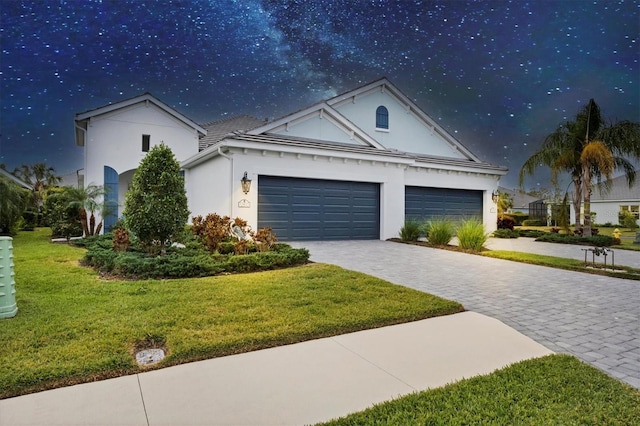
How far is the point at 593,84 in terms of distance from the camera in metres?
18.5

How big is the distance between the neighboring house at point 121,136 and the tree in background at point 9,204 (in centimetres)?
254

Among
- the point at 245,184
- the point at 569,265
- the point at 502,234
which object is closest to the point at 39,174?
the point at 245,184

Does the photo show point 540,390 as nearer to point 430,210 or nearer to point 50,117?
point 430,210

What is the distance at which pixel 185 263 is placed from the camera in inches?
275

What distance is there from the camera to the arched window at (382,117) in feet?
59.3

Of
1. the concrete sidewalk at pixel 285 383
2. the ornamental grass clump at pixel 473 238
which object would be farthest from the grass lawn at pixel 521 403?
the ornamental grass clump at pixel 473 238

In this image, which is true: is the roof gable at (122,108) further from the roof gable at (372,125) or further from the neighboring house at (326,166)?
the roof gable at (372,125)

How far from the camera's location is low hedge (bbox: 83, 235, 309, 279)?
22.3 feet

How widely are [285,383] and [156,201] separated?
6415 millimetres

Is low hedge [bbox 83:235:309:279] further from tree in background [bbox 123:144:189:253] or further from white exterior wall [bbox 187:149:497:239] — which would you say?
white exterior wall [bbox 187:149:497:239]

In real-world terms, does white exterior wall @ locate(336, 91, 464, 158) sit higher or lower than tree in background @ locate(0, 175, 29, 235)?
higher

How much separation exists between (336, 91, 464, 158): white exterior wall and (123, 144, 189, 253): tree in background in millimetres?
10462

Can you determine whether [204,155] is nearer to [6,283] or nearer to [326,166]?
[326,166]

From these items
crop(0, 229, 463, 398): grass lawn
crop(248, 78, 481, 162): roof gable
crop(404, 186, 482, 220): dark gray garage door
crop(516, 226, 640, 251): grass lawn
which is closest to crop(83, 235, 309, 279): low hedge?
crop(0, 229, 463, 398): grass lawn
